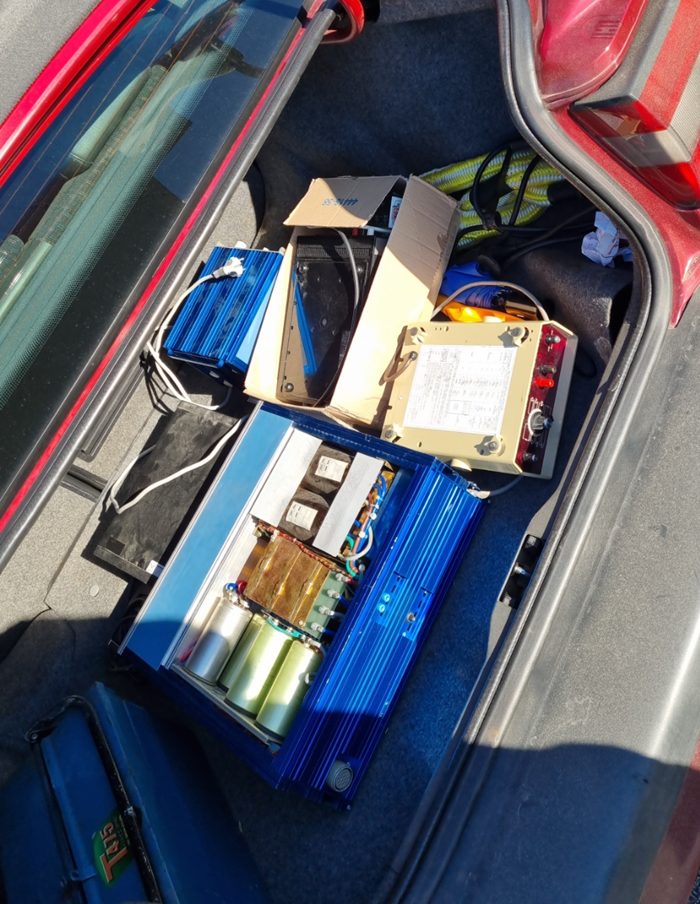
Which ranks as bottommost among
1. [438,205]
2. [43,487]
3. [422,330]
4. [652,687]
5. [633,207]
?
[43,487]

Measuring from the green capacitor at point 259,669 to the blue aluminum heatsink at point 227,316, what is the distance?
0.76 meters

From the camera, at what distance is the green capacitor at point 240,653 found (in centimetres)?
163

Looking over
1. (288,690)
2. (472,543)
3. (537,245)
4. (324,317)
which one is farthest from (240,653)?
(537,245)

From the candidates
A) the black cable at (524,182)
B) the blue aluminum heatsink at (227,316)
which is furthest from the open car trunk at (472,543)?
the blue aluminum heatsink at (227,316)

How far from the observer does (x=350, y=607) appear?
149 centimetres

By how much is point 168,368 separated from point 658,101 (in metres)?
1.50

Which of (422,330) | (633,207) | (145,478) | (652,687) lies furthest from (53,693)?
(633,207)

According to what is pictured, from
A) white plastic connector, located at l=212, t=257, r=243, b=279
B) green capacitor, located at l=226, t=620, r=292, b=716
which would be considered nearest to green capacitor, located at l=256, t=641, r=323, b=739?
green capacitor, located at l=226, t=620, r=292, b=716

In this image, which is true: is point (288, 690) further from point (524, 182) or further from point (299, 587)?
point (524, 182)

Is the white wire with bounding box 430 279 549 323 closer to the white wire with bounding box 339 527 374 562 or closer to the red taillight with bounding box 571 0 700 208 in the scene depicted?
the red taillight with bounding box 571 0 700 208

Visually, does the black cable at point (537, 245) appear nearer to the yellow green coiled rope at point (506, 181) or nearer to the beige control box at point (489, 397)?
the yellow green coiled rope at point (506, 181)

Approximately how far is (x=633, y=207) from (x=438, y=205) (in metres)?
0.81

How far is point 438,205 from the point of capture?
1.94 meters

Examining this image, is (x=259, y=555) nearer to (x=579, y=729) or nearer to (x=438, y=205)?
(x=579, y=729)
